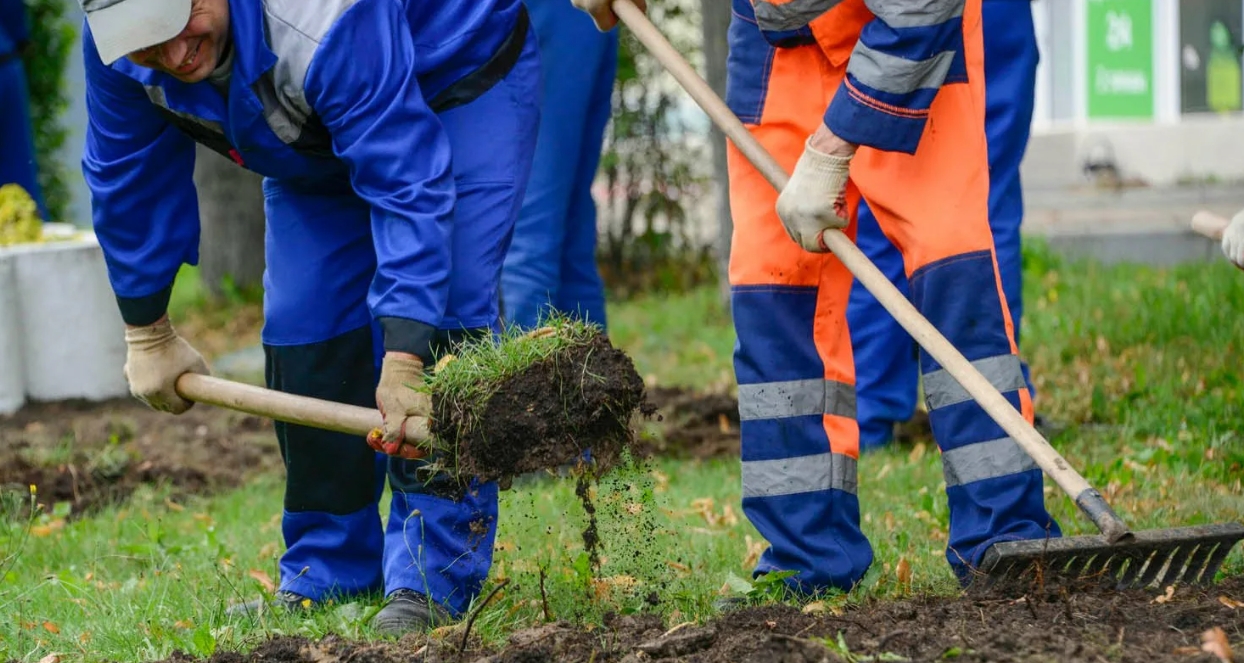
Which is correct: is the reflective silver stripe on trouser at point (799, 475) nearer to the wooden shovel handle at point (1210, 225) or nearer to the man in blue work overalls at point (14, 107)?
the wooden shovel handle at point (1210, 225)

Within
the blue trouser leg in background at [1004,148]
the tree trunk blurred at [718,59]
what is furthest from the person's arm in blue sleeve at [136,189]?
the tree trunk blurred at [718,59]

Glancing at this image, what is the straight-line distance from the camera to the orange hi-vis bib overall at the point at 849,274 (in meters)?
3.07

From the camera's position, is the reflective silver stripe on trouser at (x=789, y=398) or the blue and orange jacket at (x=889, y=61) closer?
the blue and orange jacket at (x=889, y=61)

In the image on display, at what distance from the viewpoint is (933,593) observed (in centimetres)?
327

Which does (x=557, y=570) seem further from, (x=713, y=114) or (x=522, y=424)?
(x=713, y=114)

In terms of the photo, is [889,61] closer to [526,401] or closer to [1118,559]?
[526,401]

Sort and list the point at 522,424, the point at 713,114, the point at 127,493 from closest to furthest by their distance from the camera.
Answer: the point at 522,424 → the point at 713,114 → the point at 127,493

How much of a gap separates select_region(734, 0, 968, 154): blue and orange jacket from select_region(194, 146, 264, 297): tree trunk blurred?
6816 millimetres

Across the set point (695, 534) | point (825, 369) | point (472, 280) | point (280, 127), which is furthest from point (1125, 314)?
point (280, 127)

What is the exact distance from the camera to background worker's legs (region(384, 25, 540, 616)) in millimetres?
3393

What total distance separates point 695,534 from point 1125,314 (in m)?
3.27

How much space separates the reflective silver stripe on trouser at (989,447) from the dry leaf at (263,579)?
1.76 meters

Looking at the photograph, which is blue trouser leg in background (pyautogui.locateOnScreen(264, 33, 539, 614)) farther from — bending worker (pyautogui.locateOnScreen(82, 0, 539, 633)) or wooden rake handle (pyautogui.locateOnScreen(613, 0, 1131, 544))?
wooden rake handle (pyautogui.locateOnScreen(613, 0, 1131, 544))

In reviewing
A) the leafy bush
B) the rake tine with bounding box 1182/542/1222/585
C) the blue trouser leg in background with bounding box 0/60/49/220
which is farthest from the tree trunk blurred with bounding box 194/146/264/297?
the rake tine with bounding box 1182/542/1222/585
